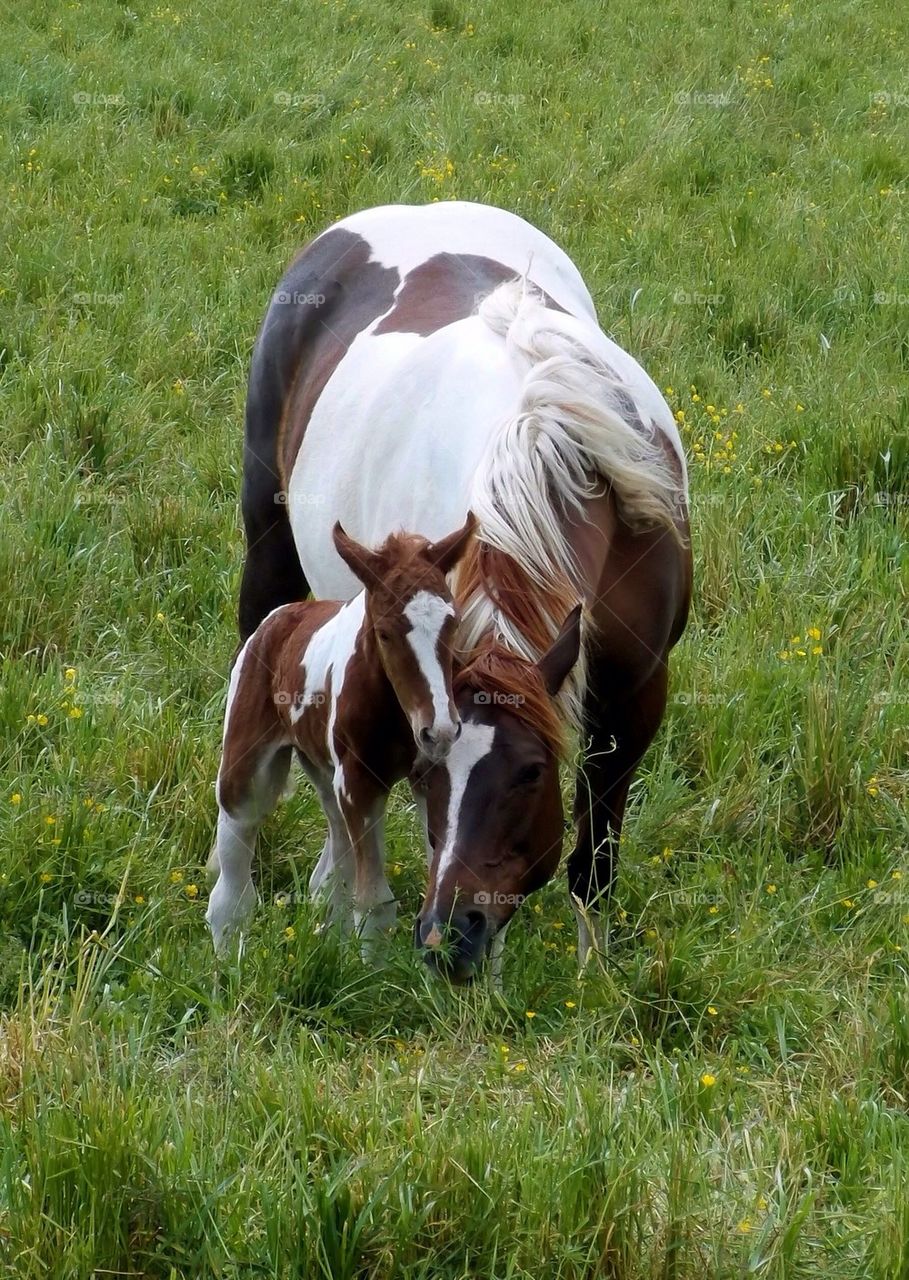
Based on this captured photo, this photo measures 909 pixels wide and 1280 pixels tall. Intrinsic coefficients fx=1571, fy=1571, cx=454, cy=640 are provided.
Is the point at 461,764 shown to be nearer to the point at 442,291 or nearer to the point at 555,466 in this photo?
the point at 555,466

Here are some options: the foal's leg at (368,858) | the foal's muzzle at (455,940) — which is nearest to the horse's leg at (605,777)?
the foal's leg at (368,858)

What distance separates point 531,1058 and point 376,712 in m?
0.71

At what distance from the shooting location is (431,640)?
267 cm

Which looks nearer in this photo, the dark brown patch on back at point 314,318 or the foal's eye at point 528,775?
the foal's eye at point 528,775

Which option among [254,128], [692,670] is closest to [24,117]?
[254,128]

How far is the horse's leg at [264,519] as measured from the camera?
4754 mm

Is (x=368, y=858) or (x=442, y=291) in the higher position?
(x=442, y=291)

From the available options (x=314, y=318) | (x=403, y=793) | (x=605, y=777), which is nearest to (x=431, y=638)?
(x=605, y=777)

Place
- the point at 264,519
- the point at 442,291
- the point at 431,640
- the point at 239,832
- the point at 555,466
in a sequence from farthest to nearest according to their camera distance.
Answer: the point at 264,519
the point at 442,291
the point at 239,832
the point at 555,466
the point at 431,640

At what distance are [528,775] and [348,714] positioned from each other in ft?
1.42

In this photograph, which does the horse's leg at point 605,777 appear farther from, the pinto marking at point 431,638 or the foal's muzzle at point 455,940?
the pinto marking at point 431,638

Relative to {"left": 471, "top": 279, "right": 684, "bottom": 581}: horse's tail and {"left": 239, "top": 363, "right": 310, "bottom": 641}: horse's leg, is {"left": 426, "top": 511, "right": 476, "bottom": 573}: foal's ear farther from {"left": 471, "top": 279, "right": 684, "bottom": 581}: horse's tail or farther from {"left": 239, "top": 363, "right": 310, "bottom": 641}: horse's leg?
{"left": 239, "top": 363, "right": 310, "bottom": 641}: horse's leg

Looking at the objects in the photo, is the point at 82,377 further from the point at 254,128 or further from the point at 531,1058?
the point at 531,1058

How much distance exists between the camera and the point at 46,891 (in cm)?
346
